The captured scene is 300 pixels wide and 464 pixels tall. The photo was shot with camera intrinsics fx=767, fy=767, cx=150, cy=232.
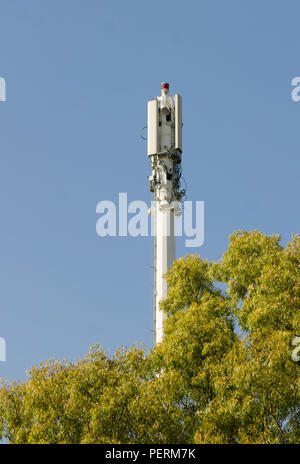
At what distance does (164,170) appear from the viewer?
1932 inches

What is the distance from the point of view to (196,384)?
26578 mm

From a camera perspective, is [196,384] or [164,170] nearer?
[196,384]

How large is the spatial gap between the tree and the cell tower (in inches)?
668

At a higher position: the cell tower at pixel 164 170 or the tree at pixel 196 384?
the cell tower at pixel 164 170

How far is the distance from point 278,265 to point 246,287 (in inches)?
69.2

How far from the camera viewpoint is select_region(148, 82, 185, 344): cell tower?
4756cm

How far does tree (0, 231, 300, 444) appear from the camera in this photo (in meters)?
24.1

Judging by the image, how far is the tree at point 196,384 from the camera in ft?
79.2

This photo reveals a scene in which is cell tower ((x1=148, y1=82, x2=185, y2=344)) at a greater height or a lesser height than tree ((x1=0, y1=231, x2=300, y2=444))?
greater

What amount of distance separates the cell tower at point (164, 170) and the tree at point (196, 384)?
668 inches

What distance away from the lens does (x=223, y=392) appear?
81.2 feet

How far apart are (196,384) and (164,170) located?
24.3 metres

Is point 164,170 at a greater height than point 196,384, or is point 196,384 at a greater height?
point 164,170

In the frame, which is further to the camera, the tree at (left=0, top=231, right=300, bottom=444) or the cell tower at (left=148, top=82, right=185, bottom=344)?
the cell tower at (left=148, top=82, right=185, bottom=344)
